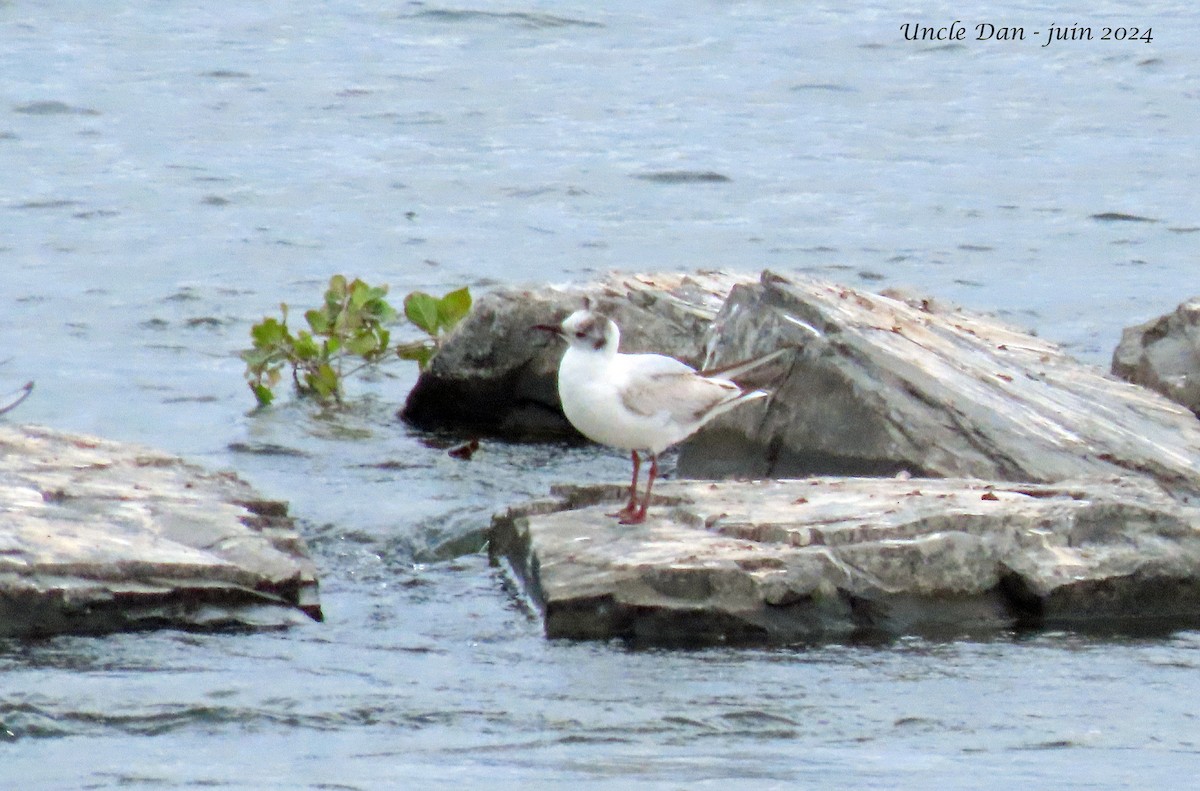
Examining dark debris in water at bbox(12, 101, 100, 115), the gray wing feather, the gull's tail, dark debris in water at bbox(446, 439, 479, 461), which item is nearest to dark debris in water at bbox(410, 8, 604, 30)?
dark debris in water at bbox(12, 101, 100, 115)

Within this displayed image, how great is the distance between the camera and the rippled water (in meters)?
5.52

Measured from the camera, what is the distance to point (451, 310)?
10.7m

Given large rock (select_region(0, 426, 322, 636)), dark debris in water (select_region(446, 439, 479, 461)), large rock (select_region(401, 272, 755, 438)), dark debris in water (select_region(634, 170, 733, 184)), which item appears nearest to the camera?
large rock (select_region(0, 426, 322, 636))

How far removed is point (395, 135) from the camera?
18.8 meters

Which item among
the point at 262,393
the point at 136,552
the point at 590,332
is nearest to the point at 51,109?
the point at 262,393

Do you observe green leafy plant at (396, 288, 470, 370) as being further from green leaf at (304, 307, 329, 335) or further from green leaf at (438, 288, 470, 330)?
green leaf at (304, 307, 329, 335)

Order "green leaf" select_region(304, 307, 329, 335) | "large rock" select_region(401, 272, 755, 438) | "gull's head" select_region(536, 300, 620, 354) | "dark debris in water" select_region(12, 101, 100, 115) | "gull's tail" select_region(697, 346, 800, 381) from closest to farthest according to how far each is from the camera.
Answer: "gull's head" select_region(536, 300, 620, 354), "gull's tail" select_region(697, 346, 800, 381), "large rock" select_region(401, 272, 755, 438), "green leaf" select_region(304, 307, 329, 335), "dark debris in water" select_region(12, 101, 100, 115)

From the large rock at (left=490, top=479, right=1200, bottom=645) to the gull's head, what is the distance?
0.64 m

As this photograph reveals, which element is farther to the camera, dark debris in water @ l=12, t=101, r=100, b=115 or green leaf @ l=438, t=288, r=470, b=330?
dark debris in water @ l=12, t=101, r=100, b=115

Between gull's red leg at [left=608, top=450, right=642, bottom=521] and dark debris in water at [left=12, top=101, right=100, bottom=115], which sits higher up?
dark debris in water at [left=12, top=101, right=100, bottom=115]

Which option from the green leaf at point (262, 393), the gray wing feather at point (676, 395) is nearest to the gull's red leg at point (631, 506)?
the gray wing feather at point (676, 395)

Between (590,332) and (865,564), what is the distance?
1.38m

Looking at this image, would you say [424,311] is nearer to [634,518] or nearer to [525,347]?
[525,347]

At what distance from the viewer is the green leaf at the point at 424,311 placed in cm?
1068
